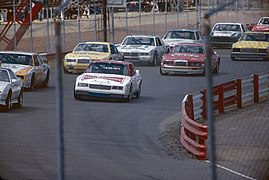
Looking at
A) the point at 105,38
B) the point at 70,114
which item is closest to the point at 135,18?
the point at 105,38

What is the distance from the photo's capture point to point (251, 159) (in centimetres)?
605

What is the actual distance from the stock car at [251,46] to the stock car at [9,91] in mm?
4079

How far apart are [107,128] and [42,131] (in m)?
1.01

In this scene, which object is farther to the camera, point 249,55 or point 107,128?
point 107,128

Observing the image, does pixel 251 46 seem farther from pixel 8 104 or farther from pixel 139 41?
pixel 139 41

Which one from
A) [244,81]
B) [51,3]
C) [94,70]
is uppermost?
[51,3]

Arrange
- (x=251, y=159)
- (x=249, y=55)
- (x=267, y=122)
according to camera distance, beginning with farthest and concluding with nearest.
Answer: (x=249, y=55), (x=267, y=122), (x=251, y=159)

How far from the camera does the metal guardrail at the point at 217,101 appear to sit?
6.40 m

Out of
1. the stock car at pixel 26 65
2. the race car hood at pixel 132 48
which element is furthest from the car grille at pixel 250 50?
the race car hood at pixel 132 48

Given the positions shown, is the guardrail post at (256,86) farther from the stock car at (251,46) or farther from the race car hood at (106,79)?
the race car hood at (106,79)

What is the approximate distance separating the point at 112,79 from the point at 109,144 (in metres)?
9.08

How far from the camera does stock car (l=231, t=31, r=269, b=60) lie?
20.8 feet

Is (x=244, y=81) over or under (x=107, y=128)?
over

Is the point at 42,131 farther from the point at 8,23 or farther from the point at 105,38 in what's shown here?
the point at 105,38
